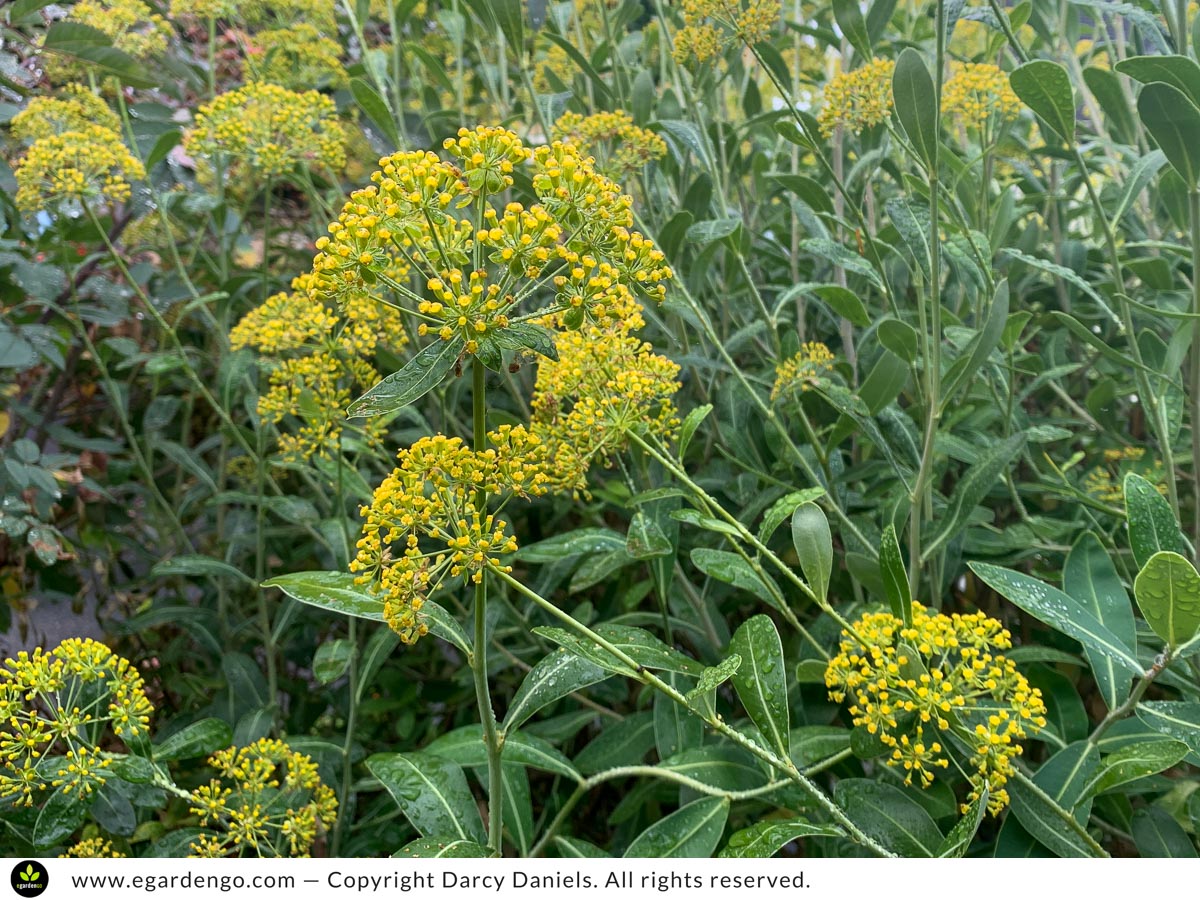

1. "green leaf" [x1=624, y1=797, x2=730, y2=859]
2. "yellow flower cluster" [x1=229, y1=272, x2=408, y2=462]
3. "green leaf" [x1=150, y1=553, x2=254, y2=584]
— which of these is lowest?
"green leaf" [x1=624, y1=797, x2=730, y2=859]

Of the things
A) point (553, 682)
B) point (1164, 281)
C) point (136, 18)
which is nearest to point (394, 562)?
point (553, 682)

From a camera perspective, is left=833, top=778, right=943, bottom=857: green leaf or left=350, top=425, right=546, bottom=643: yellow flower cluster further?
left=833, top=778, right=943, bottom=857: green leaf

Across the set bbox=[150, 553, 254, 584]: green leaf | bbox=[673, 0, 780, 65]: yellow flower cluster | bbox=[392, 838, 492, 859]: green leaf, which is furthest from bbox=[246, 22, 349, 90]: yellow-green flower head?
bbox=[392, 838, 492, 859]: green leaf

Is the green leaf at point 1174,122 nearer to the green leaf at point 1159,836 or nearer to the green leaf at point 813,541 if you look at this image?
the green leaf at point 813,541

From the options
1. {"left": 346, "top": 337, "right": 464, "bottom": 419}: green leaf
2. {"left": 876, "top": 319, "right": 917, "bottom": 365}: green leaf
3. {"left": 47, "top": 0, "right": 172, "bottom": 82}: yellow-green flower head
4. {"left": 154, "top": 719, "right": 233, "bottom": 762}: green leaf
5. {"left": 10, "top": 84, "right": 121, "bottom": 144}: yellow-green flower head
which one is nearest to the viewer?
Answer: {"left": 346, "top": 337, "right": 464, "bottom": 419}: green leaf

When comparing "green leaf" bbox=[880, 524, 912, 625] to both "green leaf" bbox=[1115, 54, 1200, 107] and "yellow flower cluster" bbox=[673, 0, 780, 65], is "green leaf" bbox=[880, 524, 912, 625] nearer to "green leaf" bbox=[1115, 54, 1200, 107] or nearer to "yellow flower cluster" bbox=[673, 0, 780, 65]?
"green leaf" bbox=[1115, 54, 1200, 107]

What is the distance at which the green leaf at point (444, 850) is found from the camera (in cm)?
118

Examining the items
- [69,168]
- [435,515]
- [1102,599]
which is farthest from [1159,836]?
[69,168]

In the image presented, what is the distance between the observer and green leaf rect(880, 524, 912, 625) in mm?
1249

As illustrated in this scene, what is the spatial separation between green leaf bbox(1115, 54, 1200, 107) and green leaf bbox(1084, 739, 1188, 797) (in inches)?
36.5

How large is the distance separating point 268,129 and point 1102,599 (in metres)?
1.90

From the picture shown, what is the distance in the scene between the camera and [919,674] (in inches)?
46.0

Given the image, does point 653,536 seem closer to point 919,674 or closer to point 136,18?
point 919,674
